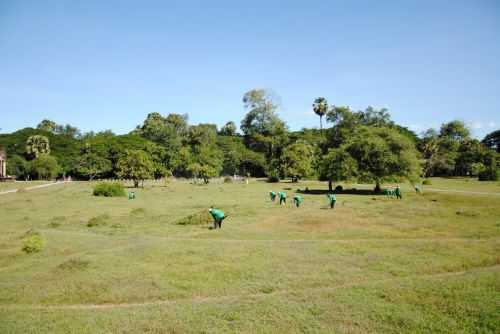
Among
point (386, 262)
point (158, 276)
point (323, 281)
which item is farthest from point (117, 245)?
point (386, 262)

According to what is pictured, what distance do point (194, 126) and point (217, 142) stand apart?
33.9 feet

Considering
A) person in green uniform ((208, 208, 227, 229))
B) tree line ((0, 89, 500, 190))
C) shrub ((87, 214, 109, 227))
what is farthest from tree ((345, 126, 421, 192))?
shrub ((87, 214, 109, 227))

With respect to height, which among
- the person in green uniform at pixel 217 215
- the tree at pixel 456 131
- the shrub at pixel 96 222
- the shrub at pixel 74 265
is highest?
the tree at pixel 456 131

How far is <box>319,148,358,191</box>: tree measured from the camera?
2002 inches

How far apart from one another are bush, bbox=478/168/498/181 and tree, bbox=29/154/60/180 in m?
104

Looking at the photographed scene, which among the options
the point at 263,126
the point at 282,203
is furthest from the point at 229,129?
the point at 282,203

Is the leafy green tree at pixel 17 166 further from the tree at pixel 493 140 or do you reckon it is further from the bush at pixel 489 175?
the tree at pixel 493 140

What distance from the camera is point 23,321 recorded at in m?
10.1

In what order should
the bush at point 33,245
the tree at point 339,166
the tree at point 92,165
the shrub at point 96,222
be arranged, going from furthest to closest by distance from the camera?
the tree at point 92,165 < the tree at point 339,166 < the shrub at point 96,222 < the bush at point 33,245

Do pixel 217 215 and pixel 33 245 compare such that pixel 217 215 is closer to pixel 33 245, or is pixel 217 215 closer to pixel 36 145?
pixel 33 245

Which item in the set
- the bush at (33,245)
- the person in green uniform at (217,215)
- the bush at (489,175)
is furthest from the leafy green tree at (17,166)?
the bush at (489,175)

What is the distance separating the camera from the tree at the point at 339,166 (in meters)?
50.8

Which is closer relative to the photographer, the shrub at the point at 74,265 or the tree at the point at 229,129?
the shrub at the point at 74,265

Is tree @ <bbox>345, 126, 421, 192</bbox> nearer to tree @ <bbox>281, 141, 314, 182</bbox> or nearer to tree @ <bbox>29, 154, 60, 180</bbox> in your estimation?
tree @ <bbox>281, 141, 314, 182</bbox>
